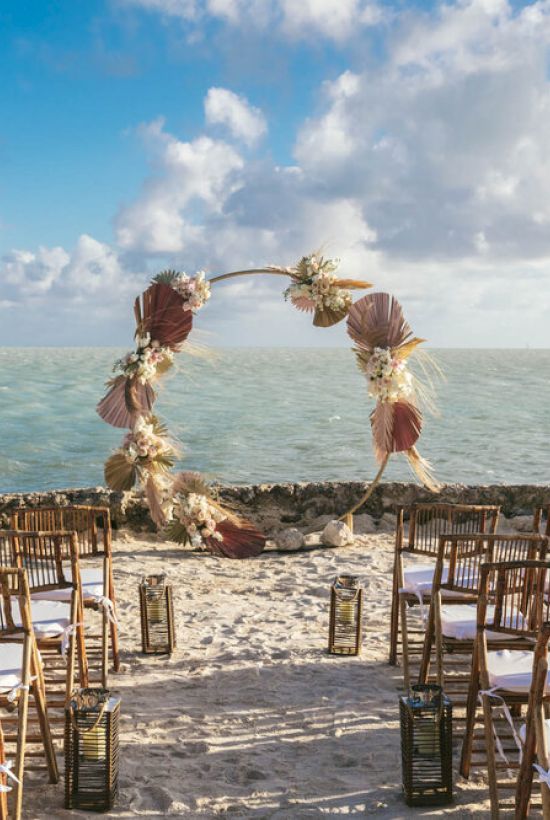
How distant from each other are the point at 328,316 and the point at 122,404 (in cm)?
159

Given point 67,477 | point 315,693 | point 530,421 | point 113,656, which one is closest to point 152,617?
point 113,656

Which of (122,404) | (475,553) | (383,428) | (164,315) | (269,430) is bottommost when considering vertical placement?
(269,430)

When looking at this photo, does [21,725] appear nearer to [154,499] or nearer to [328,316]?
[154,499]

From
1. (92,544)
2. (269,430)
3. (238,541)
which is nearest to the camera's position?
(92,544)

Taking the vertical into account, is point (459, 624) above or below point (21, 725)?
above

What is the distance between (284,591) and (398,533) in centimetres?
187

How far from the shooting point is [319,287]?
6.18m

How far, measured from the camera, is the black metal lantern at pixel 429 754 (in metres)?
2.94

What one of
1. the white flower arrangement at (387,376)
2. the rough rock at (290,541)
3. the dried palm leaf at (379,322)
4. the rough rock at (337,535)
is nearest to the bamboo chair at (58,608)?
the white flower arrangement at (387,376)

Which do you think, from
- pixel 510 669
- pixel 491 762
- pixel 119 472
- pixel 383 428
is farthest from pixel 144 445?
pixel 491 762

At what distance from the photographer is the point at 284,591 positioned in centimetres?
593

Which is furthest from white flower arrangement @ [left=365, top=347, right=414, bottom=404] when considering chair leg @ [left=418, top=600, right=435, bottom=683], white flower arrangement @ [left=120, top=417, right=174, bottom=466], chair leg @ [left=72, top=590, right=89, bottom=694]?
chair leg @ [left=72, top=590, right=89, bottom=694]

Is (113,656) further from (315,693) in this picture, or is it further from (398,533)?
(398,533)

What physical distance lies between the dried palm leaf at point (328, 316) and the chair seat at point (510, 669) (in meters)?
3.52
